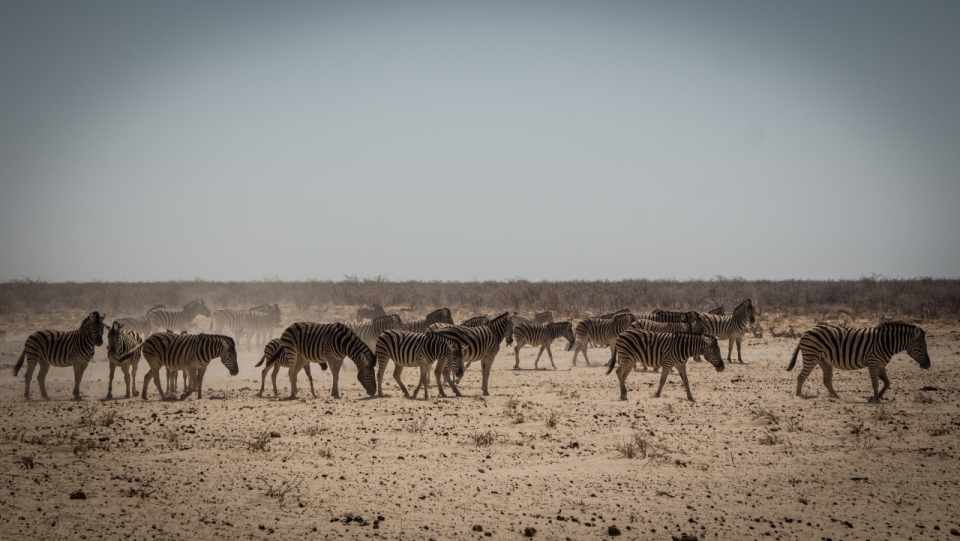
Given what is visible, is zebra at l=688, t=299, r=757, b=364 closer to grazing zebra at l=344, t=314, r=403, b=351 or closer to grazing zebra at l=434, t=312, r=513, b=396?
grazing zebra at l=434, t=312, r=513, b=396

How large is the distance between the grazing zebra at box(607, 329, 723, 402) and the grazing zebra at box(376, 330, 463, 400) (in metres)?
3.54

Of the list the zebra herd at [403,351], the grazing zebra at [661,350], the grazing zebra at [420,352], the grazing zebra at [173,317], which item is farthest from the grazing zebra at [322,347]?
the grazing zebra at [173,317]

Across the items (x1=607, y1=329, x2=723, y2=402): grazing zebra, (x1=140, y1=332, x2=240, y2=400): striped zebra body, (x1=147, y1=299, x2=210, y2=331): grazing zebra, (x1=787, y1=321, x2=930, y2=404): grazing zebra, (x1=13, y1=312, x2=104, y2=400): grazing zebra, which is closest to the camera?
(x1=787, y1=321, x2=930, y2=404): grazing zebra

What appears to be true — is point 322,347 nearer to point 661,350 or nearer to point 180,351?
point 180,351

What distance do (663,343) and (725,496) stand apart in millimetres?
6302

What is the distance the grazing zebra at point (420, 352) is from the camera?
14.3 meters

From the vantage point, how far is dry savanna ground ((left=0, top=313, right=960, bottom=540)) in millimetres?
7043

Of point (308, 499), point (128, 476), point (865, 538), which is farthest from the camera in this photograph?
point (128, 476)

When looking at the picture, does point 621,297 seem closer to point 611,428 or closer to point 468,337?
point 468,337

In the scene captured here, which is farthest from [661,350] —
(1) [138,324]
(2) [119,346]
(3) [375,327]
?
(1) [138,324]

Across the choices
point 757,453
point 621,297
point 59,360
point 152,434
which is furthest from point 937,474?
point 621,297

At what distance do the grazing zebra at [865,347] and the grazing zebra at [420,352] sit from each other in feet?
24.3

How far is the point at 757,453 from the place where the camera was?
960cm

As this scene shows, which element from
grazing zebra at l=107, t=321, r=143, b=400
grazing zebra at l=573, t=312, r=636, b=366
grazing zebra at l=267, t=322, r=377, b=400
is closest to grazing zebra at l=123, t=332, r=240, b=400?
grazing zebra at l=107, t=321, r=143, b=400
